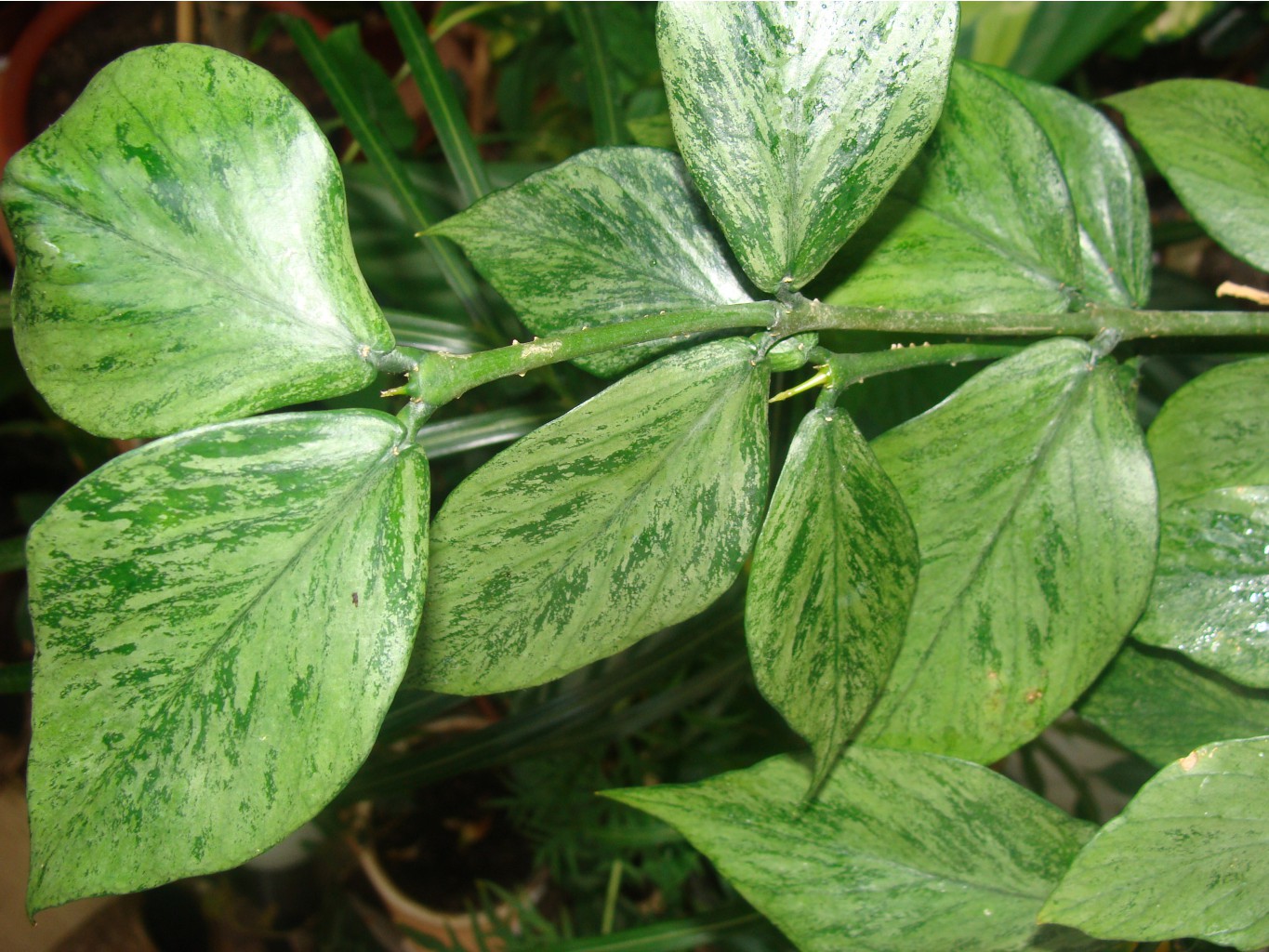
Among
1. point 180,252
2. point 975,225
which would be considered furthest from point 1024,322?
point 180,252

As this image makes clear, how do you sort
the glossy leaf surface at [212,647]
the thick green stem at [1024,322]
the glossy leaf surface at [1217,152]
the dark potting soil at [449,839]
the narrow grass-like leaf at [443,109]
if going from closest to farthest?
the glossy leaf surface at [212,647], the thick green stem at [1024,322], the glossy leaf surface at [1217,152], the narrow grass-like leaf at [443,109], the dark potting soil at [449,839]

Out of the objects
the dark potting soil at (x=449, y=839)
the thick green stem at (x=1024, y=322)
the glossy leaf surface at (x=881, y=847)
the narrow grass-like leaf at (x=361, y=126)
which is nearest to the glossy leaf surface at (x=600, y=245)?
the thick green stem at (x=1024, y=322)

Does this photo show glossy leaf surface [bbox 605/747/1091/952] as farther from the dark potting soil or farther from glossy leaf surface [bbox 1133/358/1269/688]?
the dark potting soil

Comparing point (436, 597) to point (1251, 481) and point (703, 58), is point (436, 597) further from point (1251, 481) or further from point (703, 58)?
point (1251, 481)

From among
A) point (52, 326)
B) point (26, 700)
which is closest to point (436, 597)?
point (52, 326)

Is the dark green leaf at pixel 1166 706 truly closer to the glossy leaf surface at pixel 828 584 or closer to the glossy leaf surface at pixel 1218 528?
the glossy leaf surface at pixel 1218 528

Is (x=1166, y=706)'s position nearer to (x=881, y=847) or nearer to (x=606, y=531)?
(x=881, y=847)

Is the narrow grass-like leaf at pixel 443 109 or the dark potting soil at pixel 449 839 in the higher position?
the narrow grass-like leaf at pixel 443 109

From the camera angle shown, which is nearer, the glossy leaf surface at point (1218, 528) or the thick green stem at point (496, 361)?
the thick green stem at point (496, 361)
